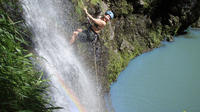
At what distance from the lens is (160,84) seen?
9062 millimetres

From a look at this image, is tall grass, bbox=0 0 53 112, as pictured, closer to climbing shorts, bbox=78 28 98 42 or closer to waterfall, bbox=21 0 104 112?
waterfall, bbox=21 0 104 112

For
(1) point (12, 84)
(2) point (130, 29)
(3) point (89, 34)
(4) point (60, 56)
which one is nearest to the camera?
(1) point (12, 84)

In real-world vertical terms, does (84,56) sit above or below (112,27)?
below

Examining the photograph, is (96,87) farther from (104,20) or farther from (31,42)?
(31,42)

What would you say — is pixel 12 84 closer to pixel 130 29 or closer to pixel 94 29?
pixel 94 29

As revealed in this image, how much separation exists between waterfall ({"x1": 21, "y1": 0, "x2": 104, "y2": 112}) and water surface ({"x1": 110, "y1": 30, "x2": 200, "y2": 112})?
4.85 feet

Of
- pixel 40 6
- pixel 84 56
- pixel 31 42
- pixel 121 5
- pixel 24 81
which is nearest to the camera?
pixel 24 81

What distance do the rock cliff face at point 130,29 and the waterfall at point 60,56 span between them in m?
0.66

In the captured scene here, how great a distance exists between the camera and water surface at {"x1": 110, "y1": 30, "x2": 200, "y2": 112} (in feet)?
25.7

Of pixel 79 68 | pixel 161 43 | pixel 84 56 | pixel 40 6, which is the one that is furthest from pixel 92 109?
pixel 161 43

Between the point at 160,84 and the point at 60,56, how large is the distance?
544cm

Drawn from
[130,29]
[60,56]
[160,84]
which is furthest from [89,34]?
[130,29]

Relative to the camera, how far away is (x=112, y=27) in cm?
902

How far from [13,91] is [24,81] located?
26 centimetres
